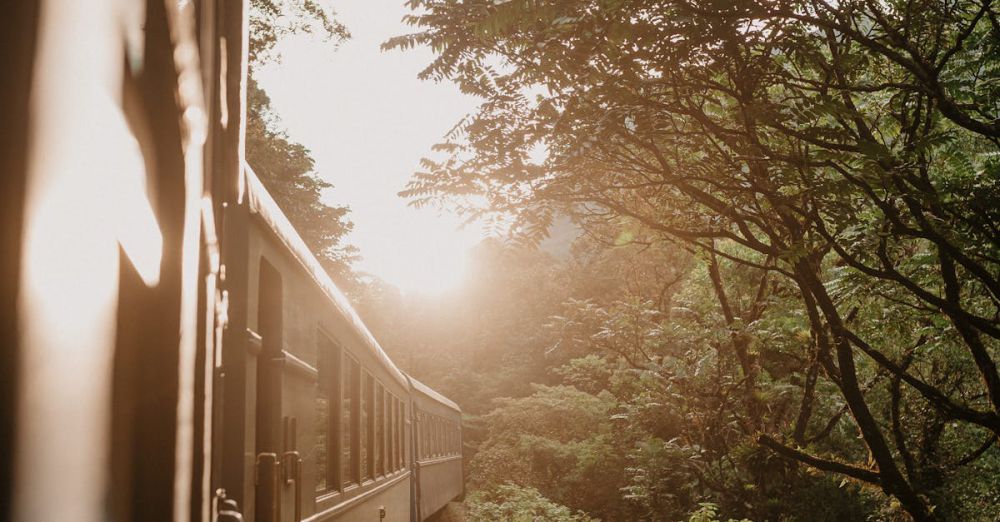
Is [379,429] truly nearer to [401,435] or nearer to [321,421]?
[401,435]

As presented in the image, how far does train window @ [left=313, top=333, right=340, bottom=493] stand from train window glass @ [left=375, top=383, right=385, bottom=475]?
2288mm

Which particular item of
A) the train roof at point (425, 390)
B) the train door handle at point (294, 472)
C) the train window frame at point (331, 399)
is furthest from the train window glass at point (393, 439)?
the train door handle at point (294, 472)

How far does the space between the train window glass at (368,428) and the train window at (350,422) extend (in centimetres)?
25

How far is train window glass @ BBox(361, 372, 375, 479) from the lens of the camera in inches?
258

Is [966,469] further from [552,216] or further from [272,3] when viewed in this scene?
[272,3]

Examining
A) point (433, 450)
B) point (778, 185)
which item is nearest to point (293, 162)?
point (433, 450)

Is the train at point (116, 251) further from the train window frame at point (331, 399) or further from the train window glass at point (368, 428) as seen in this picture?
the train window glass at point (368, 428)

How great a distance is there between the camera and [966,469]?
1042 cm

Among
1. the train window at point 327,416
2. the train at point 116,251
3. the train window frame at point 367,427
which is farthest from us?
the train window frame at point 367,427

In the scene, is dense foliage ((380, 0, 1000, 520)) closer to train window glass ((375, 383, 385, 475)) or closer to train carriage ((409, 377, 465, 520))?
train window glass ((375, 383, 385, 475))

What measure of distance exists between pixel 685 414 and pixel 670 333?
3.70 feet

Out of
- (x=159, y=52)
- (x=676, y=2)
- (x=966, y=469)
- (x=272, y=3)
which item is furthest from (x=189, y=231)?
(x=272, y=3)

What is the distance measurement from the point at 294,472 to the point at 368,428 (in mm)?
3238

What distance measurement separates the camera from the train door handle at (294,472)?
3636 millimetres
